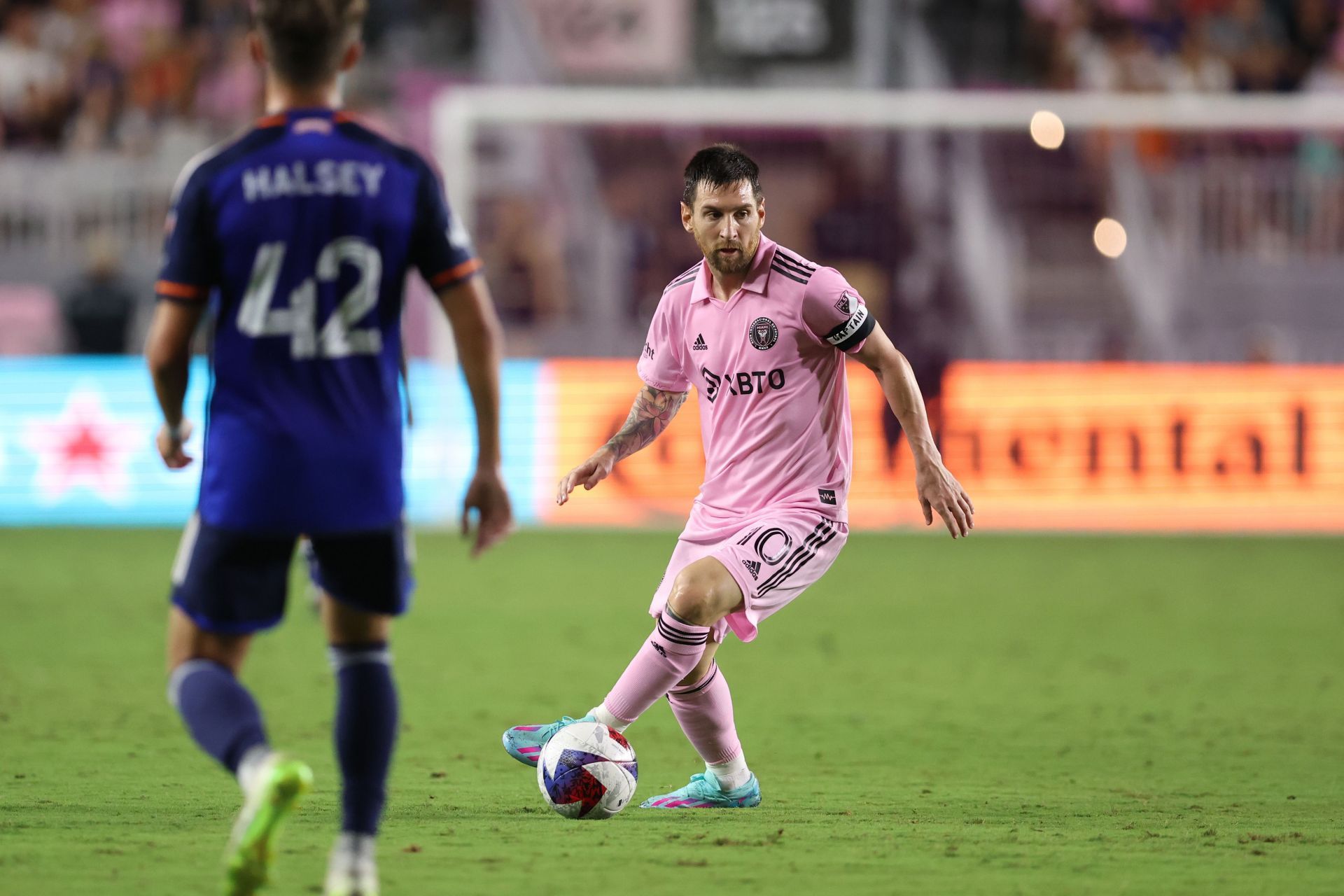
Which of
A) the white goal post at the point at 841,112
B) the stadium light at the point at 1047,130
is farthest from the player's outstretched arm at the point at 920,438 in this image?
the stadium light at the point at 1047,130

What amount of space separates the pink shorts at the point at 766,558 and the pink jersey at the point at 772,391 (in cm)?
4

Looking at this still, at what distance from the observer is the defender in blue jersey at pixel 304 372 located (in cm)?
364

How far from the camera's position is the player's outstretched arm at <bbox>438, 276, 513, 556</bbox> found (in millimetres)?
3779

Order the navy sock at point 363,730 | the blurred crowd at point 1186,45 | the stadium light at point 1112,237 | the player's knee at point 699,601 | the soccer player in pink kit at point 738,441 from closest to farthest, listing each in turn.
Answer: the navy sock at point 363,730 → the player's knee at point 699,601 → the soccer player in pink kit at point 738,441 → the stadium light at point 1112,237 → the blurred crowd at point 1186,45

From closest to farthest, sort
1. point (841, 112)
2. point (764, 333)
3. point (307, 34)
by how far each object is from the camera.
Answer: point (307, 34)
point (764, 333)
point (841, 112)

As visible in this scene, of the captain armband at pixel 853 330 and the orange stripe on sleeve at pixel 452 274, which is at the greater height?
the orange stripe on sleeve at pixel 452 274

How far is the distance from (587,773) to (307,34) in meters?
2.22

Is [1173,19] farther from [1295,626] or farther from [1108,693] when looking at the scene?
[1108,693]

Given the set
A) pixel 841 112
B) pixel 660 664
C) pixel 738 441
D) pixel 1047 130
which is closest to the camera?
pixel 660 664

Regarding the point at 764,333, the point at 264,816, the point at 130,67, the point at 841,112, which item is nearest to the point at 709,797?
the point at 764,333

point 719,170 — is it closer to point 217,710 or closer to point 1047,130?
point 217,710

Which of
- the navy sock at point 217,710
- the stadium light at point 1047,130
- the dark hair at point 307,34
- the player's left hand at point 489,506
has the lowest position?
the navy sock at point 217,710

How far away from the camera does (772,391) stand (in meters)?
5.19

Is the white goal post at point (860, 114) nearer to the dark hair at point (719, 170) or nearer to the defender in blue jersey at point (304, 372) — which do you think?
the dark hair at point (719, 170)
